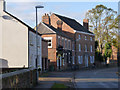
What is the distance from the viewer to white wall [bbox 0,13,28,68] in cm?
2755

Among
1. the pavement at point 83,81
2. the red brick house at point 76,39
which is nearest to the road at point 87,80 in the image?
the pavement at point 83,81

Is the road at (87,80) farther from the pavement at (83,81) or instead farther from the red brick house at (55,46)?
the red brick house at (55,46)

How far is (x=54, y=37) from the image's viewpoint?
44.3 metres

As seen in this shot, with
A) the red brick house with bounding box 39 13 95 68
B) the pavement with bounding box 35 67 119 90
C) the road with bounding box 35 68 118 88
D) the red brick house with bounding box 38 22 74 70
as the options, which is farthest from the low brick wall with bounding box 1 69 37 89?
the red brick house with bounding box 39 13 95 68

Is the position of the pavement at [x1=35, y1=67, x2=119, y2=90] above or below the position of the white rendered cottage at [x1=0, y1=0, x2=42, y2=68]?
below

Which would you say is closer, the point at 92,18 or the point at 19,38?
the point at 19,38

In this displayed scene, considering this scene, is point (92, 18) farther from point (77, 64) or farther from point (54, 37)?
point (54, 37)

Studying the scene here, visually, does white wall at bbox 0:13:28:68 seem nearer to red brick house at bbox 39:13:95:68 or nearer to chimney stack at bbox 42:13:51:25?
red brick house at bbox 39:13:95:68

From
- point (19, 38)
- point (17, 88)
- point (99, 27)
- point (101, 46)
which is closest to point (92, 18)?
point (99, 27)

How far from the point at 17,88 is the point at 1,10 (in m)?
16.4

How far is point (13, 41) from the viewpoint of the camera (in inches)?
1096

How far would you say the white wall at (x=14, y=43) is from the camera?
2755 centimetres

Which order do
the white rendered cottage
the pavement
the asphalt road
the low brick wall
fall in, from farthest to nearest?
the white rendered cottage < the asphalt road < the pavement < the low brick wall

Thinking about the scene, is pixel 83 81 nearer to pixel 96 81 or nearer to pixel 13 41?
pixel 96 81
